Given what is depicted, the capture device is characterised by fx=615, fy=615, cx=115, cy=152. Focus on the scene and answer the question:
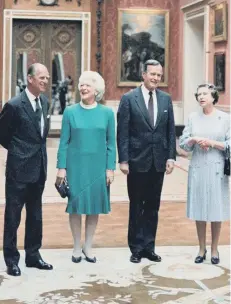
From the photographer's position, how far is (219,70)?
14.3 meters

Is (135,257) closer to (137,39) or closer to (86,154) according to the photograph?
(86,154)

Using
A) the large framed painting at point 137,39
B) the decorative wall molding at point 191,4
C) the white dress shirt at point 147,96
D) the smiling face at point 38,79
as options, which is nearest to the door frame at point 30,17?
the large framed painting at point 137,39

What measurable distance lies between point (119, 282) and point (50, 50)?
13.5m

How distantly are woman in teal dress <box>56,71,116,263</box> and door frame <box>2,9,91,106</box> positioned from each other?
12.2 m

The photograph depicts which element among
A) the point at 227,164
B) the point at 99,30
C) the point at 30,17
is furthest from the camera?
the point at 99,30

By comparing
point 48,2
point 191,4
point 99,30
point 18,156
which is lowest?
point 18,156

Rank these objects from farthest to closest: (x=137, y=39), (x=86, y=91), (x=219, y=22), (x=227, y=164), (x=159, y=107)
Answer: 1. (x=137, y=39)
2. (x=219, y=22)
3. (x=159, y=107)
4. (x=227, y=164)
5. (x=86, y=91)

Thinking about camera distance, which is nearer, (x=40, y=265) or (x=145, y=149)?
(x=40, y=265)

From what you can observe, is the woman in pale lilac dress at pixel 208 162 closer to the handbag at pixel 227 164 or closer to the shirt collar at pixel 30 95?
the handbag at pixel 227 164

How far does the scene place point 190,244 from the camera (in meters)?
6.17

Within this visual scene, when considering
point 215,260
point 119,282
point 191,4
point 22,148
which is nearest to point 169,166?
point 215,260

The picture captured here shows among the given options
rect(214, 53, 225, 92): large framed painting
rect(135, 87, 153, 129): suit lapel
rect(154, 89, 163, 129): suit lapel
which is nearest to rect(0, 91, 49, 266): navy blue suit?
rect(135, 87, 153, 129): suit lapel

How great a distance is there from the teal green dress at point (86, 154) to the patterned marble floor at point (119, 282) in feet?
1.69

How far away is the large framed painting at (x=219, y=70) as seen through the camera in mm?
14031
